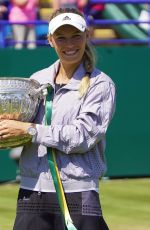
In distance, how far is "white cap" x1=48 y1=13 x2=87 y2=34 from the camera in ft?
14.1

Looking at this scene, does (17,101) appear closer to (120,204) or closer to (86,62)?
(86,62)

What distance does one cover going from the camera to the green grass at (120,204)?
799 centimetres

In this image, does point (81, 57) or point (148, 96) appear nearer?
point (81, 57)

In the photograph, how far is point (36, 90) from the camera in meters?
4.38

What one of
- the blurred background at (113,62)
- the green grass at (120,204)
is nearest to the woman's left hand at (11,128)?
the green grass at (120,204)

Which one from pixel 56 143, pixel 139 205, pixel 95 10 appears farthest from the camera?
pixel 95 10

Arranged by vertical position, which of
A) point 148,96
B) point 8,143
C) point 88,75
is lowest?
point 148,96

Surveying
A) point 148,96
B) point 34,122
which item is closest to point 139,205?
point 148,96

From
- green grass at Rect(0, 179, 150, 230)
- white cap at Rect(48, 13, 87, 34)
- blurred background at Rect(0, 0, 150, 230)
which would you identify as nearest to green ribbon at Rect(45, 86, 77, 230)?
white cap at Rect(48, 13, 87, 34)

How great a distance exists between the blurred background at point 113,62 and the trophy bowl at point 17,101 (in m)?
5.64

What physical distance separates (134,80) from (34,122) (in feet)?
22.2

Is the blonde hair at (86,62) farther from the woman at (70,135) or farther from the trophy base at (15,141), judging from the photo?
the trophy base at (15,141)

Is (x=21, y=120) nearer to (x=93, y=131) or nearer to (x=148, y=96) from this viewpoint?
(x=93, y=131)

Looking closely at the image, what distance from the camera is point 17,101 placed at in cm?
432
